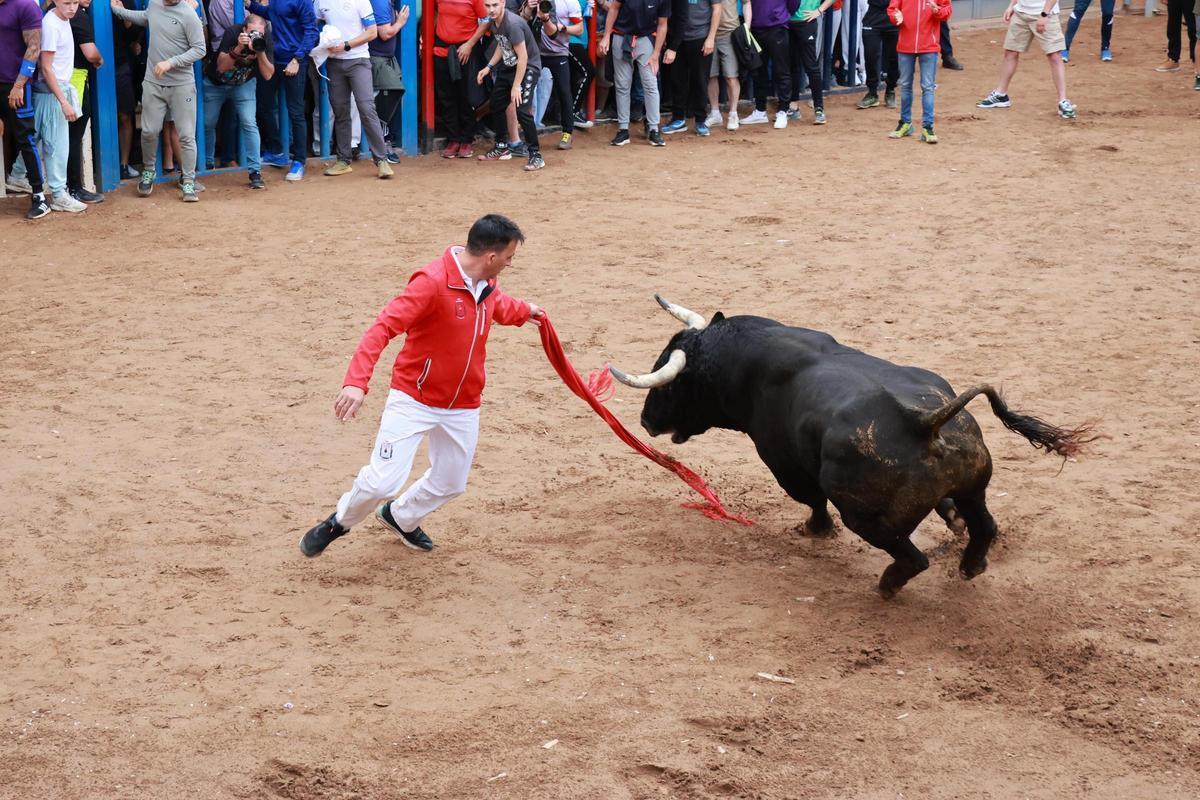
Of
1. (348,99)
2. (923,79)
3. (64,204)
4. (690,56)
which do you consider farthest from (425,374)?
(690,56)

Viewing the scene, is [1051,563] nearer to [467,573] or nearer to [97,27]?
[467,573]

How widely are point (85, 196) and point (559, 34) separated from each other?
17.8 ft

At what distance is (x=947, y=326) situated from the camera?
9.86 m

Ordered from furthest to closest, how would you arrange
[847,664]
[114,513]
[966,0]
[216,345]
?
[966,0], [216,345], [114,513], [847,664]

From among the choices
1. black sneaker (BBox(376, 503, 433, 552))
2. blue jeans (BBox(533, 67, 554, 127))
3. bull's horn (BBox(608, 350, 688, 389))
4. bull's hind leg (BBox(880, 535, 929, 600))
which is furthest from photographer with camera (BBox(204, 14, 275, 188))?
bull's hind leg (BBox(880, 535, 929, 600))

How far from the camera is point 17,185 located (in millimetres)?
13023

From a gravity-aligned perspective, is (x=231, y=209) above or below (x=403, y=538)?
above

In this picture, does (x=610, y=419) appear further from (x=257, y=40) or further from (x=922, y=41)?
(x=922, y=41)

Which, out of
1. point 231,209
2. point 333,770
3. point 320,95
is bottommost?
point 333,770

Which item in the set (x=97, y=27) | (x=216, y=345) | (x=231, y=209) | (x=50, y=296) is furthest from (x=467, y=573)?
(x=97, y=27)

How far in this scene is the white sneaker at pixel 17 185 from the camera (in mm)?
12984

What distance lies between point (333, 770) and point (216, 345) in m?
5.29

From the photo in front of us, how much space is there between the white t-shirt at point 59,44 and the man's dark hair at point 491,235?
25.2 feet

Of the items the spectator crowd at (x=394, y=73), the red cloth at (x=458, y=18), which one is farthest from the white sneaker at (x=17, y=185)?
the red cloth at (x=458, y=18)
